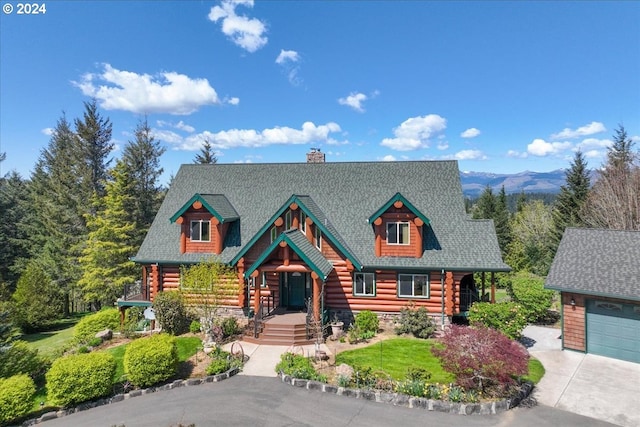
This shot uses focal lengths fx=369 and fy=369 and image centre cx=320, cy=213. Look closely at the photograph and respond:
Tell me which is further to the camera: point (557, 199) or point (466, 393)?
point (557, 199)

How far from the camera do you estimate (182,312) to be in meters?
20.2

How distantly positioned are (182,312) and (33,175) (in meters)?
43.0

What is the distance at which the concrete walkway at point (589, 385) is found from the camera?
1229 centimetres

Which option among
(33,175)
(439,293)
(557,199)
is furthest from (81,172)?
(557,199)

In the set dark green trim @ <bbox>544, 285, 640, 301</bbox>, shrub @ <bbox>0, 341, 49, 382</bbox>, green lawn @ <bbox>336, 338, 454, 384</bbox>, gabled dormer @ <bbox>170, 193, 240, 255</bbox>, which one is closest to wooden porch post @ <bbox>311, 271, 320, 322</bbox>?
green lawn @ <bbox>336, 338, 454, 384</bbox>

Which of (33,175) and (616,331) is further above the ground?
(33,175)

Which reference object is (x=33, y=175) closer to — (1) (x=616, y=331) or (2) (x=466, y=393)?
(2) (x=466, y=393)

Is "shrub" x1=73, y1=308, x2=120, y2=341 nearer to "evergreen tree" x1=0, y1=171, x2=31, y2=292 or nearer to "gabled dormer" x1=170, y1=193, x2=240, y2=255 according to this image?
"gabled dormer" x1=170, y1=193, x2=240, y2=255

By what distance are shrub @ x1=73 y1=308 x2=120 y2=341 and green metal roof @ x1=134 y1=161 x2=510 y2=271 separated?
3886 millimetres

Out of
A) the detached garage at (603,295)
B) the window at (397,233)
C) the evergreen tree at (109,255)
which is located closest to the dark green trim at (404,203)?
the window at (397,233)

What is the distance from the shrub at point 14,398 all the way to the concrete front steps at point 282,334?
28.9 ft

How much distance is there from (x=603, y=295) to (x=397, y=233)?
9737mm

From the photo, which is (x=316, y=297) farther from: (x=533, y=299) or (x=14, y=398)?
(x=533, y=299)

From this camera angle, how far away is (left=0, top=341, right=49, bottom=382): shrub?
Result: 14.6 metres
